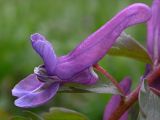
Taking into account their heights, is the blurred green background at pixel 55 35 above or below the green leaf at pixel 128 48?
below

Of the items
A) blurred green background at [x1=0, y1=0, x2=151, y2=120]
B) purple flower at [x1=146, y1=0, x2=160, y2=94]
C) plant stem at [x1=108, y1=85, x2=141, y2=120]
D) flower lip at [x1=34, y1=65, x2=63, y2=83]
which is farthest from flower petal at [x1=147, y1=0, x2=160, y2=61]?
blurred green background at [x1=0, y1=0, x2=151, y2=120]

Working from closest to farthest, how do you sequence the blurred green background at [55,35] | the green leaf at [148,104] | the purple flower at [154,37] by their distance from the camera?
the green leaf at [148,104], the purple flower at [154,37], the blurred green background at [55,35]

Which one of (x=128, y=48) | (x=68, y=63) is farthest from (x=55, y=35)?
(x=68, y=63)

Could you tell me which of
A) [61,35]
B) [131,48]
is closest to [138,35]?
[61,35]

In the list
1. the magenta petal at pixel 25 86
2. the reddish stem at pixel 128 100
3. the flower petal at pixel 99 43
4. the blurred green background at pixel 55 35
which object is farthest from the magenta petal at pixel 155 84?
the blurred green background at pixel 55 35

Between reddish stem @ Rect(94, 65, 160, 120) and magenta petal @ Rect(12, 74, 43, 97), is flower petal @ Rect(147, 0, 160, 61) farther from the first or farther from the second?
magenta petal @ Rect(12, 74, 43, 97)

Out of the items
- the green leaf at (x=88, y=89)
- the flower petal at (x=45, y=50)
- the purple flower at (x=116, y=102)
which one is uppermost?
the flower petal at (x=45, y=50)

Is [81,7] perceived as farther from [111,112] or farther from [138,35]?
[111,112]

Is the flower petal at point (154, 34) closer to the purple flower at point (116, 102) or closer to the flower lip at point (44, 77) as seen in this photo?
the purple flower at point (116, 102)
